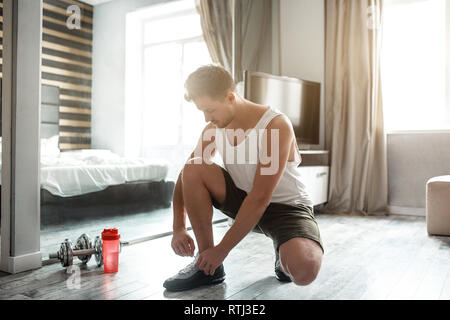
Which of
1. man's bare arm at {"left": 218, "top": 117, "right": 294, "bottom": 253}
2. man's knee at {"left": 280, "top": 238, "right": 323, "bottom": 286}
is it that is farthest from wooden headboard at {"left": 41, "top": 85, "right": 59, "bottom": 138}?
man's knee at {"left": 280, "top": 238, "right": 323, "bottom": 286}

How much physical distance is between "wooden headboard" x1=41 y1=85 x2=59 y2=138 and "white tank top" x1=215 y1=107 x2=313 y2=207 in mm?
813

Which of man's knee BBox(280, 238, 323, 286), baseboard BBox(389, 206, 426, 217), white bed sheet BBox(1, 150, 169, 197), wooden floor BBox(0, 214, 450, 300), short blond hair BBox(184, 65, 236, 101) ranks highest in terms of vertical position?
short blond hair BBox(184, 65, 236, 101)

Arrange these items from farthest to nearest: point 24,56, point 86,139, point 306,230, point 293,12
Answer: point 293,12 < point 86,139 < point 24,56 < point 306,230

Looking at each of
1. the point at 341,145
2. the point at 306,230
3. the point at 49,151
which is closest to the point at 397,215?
the point at 341,145

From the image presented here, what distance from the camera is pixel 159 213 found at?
98.8 inches

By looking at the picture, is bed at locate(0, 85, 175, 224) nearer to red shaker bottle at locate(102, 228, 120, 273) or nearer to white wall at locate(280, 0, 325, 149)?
red shaker bottle at locate(102, 228, 120, 273)

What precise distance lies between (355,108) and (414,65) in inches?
24.4

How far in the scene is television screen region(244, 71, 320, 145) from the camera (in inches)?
122

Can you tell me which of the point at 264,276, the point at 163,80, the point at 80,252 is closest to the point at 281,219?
the point at 264,276

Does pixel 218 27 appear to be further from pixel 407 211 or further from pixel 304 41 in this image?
pixel 407 211

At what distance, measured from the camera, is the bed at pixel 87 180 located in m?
1.85

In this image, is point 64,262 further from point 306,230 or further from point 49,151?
point 306,230
